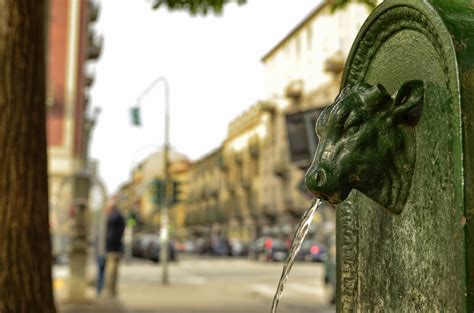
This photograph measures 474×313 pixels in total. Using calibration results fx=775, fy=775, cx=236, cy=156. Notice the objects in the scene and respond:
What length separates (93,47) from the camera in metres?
57.0

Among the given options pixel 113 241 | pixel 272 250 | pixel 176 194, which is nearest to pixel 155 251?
pixel 272 250

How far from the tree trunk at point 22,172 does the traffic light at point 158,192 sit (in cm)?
1737

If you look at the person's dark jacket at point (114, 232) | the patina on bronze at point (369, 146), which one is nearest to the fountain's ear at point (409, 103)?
the patina on bronze at point (369, 146)

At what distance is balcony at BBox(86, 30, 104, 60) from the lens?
56344 millimetres

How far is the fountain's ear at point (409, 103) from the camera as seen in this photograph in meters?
2.23

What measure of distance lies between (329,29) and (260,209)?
79.8 ft

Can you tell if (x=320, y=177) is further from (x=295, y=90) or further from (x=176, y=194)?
(x=295, y=90)

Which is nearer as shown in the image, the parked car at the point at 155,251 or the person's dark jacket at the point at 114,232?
the person's dark jacket at the point at 114,232

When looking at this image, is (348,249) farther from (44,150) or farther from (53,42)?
(53,42)

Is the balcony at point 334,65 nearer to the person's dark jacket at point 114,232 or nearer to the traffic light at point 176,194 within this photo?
the traffic light at point 176,194

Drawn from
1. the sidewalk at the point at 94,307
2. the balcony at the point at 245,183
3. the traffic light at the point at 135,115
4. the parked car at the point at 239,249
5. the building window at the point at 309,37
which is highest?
the building window at the point at 309,37

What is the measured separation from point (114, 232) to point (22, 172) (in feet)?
29.0

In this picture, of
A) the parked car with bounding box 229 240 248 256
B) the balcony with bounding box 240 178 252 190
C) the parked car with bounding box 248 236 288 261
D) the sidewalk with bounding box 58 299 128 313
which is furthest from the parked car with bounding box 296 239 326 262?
the balcony with bounding box 240 178 252 190

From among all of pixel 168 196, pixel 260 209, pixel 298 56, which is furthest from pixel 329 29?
pixel 168 196
